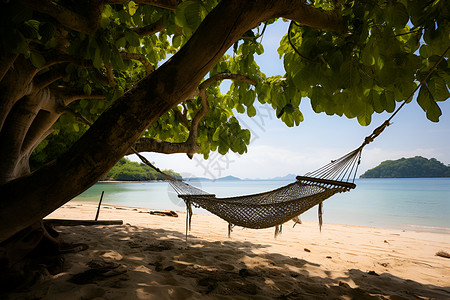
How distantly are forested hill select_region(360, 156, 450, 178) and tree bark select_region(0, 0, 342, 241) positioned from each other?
73.1 m

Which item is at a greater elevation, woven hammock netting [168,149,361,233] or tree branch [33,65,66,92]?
tree branch [33,65,66,92]

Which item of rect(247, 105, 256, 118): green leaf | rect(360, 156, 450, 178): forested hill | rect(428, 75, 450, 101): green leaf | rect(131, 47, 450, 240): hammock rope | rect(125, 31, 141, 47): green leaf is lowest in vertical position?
rect(131, 47, 450, 240): hammock rope

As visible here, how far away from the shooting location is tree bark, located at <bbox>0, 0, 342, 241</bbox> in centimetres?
81

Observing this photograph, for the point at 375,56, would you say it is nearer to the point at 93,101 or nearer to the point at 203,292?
the point at 203,292

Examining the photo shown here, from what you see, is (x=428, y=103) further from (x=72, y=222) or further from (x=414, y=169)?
(x=414, y=169)

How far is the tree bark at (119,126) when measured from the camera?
0.81 metres

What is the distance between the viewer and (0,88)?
1420mm

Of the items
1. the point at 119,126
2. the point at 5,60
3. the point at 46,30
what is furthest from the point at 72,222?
the point at 119,126

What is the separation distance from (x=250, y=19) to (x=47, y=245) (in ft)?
6.52

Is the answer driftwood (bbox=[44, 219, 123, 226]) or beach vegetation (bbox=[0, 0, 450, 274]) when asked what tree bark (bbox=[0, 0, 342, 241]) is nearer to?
beach vegetation (bbox=[0, 0, 450, 274])

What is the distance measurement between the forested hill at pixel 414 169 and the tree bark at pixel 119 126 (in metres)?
73.1

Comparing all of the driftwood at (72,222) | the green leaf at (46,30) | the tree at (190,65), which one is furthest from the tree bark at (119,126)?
the driftwood at (72,222)

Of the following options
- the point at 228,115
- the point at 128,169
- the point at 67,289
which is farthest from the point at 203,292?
the point at 128,169

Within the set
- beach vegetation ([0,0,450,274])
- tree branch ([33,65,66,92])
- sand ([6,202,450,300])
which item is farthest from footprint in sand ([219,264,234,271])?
tree branch ([33,65,66,92])
